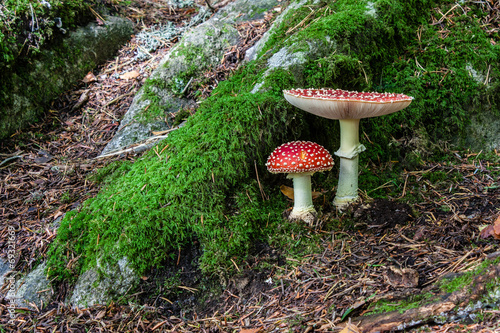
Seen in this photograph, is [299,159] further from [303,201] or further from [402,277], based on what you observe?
[402,277]

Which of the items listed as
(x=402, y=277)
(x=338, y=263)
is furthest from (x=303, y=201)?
(x=402, y=277)

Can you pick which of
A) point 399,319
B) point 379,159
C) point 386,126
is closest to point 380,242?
point 399,319

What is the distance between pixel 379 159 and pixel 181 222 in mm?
2181

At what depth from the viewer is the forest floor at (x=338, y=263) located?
2070 mm

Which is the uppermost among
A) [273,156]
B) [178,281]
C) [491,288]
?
[273,156]

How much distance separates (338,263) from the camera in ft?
8.73

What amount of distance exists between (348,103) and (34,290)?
2.93 metres

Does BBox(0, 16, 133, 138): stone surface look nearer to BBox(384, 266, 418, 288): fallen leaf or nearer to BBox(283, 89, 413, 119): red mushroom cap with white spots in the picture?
BBox(283, 89, 413, 119): red mushroom cap with white spots

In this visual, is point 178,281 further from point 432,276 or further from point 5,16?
point 5,16

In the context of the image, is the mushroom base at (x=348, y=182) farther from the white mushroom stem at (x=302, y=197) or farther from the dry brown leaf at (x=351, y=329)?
the dry brown leaf at (x=351, y=329)

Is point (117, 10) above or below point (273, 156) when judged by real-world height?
above

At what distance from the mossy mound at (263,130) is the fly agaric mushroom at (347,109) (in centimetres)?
42

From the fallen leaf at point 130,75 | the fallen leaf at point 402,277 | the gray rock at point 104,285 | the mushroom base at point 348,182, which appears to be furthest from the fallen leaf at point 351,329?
the fallen leaf at point 130,75

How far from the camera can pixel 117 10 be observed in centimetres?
607
